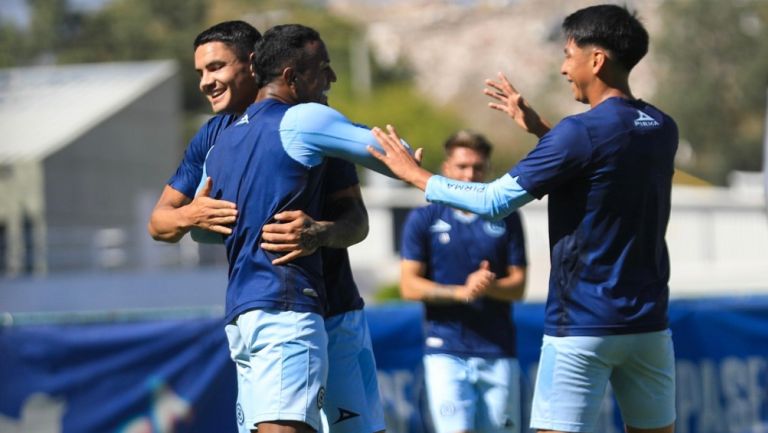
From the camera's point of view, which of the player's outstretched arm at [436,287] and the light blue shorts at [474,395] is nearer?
the player's outstretched arm at [436,287]

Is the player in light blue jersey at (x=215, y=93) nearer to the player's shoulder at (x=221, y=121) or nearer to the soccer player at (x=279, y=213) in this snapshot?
the player's shoulder at (x=221, y=121)

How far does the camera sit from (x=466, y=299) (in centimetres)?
750

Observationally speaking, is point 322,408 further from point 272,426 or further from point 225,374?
point 225,374

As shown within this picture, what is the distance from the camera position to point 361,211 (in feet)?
17.6

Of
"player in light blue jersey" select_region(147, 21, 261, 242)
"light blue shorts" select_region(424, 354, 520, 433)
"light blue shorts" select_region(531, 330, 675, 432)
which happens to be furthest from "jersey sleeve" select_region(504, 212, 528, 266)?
"player in light blue jersey" select_region(147, 21, 261, 242)

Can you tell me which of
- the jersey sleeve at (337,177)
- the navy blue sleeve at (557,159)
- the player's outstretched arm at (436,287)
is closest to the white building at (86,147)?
the player's outstretched arm at (436,287)

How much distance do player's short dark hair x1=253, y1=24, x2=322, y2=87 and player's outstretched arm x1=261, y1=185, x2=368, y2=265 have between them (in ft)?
1.94

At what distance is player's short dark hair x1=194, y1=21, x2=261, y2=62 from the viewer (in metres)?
5.55

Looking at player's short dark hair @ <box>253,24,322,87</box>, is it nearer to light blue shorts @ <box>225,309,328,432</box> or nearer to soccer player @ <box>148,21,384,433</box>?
soccer player @ <box>148,21,384,433</box>

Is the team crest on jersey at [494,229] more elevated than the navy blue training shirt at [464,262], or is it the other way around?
the team crest on jersey at [494,229]

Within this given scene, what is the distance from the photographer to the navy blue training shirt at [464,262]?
25.3ft

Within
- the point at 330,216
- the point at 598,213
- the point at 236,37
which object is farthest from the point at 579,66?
the point at 236,37

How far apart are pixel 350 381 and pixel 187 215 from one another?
38.5 inches

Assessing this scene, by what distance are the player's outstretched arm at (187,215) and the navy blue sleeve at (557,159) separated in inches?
45.3
